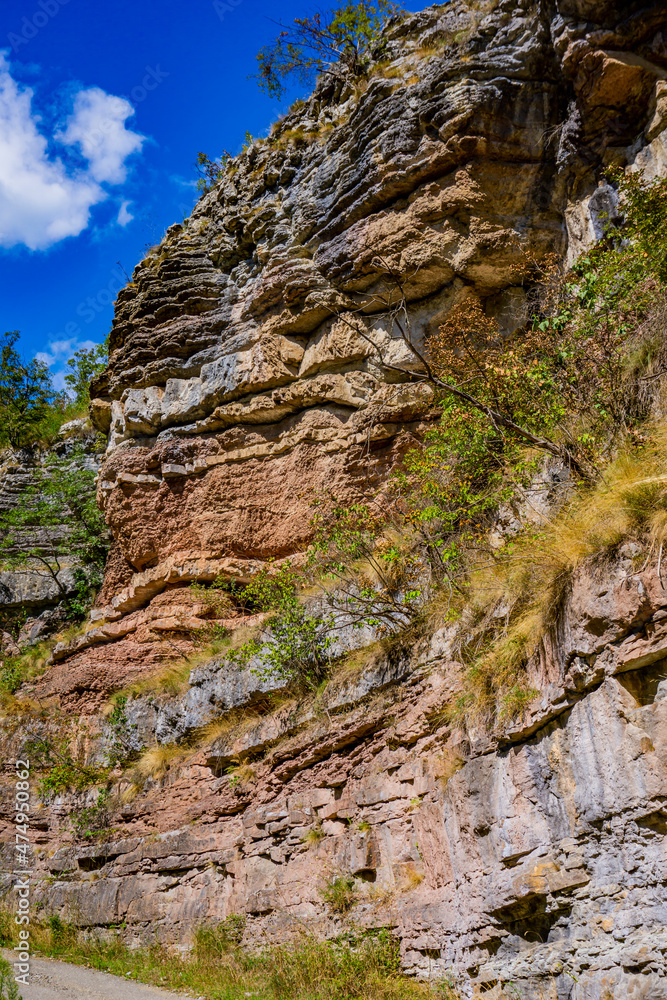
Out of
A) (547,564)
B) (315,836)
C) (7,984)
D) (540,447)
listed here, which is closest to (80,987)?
(7,984)

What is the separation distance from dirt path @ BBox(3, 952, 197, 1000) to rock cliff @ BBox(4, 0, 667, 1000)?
0.87 metres

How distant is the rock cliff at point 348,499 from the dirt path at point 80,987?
2.85 feet

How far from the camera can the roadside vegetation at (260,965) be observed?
5766mm

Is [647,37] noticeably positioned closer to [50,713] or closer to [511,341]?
[511,341]

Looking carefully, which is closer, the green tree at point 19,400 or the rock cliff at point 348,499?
the rock cliff at point 348,499

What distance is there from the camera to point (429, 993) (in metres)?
5.41

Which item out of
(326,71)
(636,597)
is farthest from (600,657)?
(326,71)

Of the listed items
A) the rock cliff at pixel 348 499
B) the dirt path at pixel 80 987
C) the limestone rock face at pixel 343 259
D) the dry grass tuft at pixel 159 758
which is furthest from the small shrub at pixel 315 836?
the limestone rock face at pixel 343 259

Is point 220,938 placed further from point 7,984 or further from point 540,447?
point 540,447

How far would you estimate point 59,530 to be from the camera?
15789mm

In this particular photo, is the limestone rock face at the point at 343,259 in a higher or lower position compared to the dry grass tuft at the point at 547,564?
higher

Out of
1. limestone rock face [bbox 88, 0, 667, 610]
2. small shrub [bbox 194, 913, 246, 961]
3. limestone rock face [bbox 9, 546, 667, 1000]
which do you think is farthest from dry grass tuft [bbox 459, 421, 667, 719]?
small shrub [bbox 194, 913, 246, 961]

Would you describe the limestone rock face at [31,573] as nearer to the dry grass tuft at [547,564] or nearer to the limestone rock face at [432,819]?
the limestone rock face at [432,819]

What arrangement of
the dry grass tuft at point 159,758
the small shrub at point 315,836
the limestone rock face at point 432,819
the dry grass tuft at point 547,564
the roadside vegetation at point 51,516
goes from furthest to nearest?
the roadside vegetation at point 51,516 < the dry grass tuft at point 159,758 < the small shrub at point 315,836 < the dry grass tuft at point 547,564 < the limestone rock face at point 432,819
